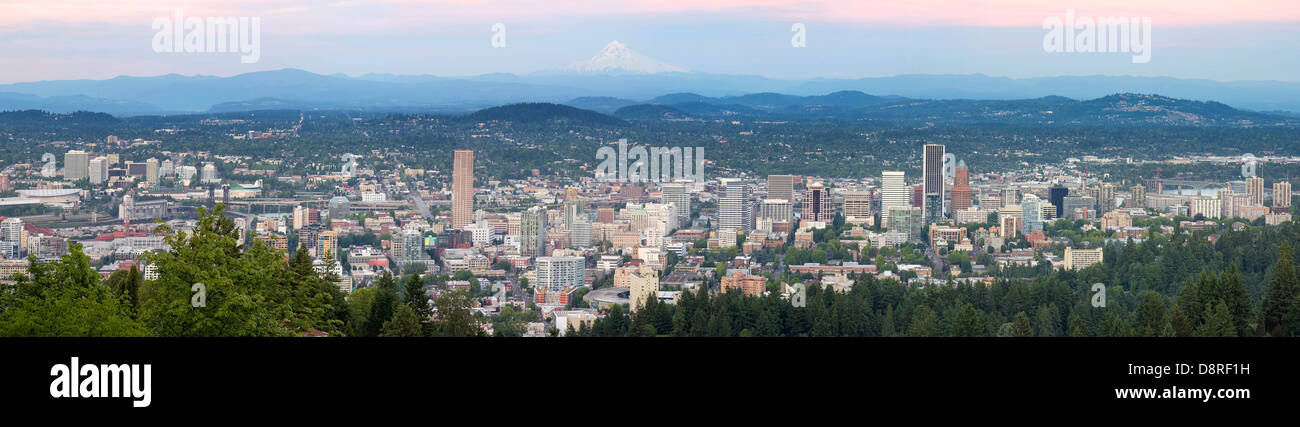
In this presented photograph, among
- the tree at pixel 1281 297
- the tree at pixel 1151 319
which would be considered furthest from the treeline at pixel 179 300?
the tree at pixel 1281 297

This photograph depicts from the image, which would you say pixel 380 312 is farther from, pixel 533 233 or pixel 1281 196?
pixel 1281 196

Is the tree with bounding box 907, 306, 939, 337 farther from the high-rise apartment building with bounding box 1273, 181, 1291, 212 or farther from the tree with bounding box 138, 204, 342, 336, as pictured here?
the high-rise apartment building with bounding box 1273, 181, 1291, 212

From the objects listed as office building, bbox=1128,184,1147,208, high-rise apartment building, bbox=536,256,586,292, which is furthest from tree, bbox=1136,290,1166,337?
office building, bbox=1128,184,1147,208

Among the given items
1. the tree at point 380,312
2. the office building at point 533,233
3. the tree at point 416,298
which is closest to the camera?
the tree at point 416,298

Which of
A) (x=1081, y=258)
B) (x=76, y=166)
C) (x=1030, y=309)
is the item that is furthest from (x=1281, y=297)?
(x=76, y=166)

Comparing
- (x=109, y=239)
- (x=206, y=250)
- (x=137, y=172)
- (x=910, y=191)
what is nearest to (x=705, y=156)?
(x=910, y=191)

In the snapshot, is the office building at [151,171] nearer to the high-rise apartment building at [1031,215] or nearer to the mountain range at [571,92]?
the mountain range at [571,92]
